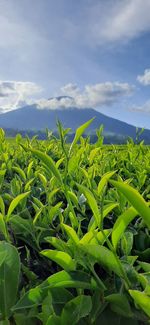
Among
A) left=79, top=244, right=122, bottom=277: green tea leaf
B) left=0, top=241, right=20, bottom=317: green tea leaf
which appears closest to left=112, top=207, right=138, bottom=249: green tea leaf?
left=79, top=244, right=122, bottom=277: green tea leaf

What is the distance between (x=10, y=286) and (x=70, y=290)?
188 mm

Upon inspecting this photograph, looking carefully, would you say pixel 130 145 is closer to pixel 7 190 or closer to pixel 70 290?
pixel 7 190

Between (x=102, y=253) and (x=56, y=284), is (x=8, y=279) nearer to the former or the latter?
(x=56, y=284)

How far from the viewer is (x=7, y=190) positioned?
2.03 meters

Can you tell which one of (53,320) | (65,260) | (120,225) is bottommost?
(53,320)

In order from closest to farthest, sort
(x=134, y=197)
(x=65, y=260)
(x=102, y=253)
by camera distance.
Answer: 1. (x=134, y=197)
2. (x=102, y=253)
3. (x=65, y=260)

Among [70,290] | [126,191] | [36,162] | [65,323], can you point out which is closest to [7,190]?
[36,162]

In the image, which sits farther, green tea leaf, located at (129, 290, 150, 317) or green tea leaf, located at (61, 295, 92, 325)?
green tea leaf, located at (61, 295, 92, 325)

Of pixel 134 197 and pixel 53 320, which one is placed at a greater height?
pixel 134 197

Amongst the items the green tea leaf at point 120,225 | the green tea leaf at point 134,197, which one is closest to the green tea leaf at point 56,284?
the green tea leaf at point 120,225

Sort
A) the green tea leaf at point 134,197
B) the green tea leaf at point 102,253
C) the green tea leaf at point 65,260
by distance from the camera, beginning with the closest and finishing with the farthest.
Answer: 1. the green tea leaf at point 134,197
2. the green tea leaf at point 102,253
3. the green tea leaf at point 65,260

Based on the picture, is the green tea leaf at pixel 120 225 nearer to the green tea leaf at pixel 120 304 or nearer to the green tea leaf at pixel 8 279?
the green tea leaf at pixel 120 304

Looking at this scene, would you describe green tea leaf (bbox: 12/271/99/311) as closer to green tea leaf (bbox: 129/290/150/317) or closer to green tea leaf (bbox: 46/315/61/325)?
green tea leaf (bbox: 46/315/61/325)

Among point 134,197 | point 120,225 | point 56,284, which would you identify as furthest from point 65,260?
point 134,197
